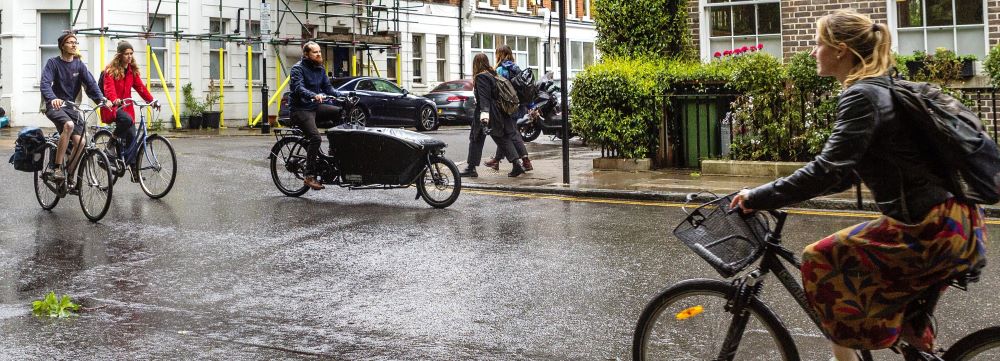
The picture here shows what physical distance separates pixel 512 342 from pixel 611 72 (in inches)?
389

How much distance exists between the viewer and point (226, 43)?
3419 cm

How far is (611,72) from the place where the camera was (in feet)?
50.5

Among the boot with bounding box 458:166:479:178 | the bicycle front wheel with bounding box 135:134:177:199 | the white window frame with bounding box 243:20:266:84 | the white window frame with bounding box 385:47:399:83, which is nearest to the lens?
the bicycle front wheel with bounding box 135:134:177:199

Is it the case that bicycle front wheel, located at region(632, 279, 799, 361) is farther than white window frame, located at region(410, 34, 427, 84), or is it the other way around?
white window frame, located at region(410, 34, 427, 84)

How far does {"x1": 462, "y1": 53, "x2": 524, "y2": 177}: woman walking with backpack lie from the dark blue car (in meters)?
13.7

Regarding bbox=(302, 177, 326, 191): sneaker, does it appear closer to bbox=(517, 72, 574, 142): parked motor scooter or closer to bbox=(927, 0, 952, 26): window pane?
bbox=(927, 0, 952, 26): window pane

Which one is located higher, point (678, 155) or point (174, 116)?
point (174, 116)

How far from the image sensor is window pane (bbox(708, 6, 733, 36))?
18078mm

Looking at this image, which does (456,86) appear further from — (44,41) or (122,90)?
(122,90)

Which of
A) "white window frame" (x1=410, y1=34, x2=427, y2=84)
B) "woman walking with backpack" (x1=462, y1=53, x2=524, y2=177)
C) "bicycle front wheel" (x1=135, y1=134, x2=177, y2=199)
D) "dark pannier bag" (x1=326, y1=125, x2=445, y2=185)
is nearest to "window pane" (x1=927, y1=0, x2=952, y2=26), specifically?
"woman walking with backpack" (x1=462, y1=53, x2=524, y2=177)

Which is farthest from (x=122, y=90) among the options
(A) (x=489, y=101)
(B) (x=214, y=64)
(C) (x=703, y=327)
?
(B) (x=214, y=64)

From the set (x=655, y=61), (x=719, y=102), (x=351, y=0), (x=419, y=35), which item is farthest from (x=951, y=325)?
(x=419, y=35)

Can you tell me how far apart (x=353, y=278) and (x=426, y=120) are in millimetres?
23068

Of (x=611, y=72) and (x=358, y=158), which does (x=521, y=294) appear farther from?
(x=611, y=72)
